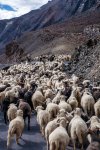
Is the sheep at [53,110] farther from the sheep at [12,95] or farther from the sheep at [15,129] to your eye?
the sheep at [12,95]

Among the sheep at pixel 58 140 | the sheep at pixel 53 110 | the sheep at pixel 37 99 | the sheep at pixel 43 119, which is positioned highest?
the sheep at pixel 37 99

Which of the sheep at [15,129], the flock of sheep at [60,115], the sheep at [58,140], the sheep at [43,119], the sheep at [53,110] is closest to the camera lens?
the sheep at [58,140]

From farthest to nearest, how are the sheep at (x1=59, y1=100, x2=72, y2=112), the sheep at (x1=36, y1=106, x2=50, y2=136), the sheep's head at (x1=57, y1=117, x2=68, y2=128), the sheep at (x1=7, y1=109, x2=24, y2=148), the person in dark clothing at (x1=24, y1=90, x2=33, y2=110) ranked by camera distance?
the person in dark clothing at (x1=24, y1=90, x2=33, y2=110) → the sheep at (x1=59, y1=100, x2=72, y2=112) → the sheep at (x1=36, y1=106, x2=50, y2=136) → the sheep at (x1=7, y1=109, x2=24, y2=148) → the sheep's head at (x1=57, y1=117, x2=68, y2=128)

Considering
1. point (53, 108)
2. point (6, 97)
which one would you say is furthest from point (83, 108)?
point (6, 97)

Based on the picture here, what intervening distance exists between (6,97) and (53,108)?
3.93 m

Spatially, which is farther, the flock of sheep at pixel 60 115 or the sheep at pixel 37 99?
the sheep at pixel 37 99

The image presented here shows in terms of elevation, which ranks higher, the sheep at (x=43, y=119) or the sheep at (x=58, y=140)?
the sheep at (x=43, y=119)

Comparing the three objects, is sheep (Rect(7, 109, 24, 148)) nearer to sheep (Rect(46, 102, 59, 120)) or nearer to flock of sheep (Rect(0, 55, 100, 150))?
flock of sheep (Rect(0, 55, 100, 150))

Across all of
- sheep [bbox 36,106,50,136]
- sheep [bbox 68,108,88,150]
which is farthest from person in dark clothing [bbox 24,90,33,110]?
sheep [bbox 68,108,88,150]

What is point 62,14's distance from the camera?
172m

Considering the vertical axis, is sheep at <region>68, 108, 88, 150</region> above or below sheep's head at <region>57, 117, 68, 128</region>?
below

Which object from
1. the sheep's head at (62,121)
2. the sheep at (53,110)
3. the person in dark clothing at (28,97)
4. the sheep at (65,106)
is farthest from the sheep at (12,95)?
the sheep's head at (62,121)

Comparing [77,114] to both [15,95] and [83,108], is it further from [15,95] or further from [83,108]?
[15,95]

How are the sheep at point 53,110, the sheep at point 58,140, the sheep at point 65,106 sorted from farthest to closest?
the sheep at point 65,106, the sheep at point 53,110, the sheep at point 58,140
